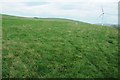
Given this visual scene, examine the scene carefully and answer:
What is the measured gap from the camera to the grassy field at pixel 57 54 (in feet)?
67.4

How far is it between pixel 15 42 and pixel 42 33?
4908mm

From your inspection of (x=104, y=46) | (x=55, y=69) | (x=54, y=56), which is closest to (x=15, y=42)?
(x=54, y=56)

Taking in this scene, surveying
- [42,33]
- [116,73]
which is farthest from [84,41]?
[116,73]

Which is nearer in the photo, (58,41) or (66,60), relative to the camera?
(66,60)

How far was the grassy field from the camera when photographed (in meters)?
20.6

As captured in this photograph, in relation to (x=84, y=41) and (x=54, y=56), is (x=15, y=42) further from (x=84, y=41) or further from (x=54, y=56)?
(x=84, y=41)

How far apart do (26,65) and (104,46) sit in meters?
9.17

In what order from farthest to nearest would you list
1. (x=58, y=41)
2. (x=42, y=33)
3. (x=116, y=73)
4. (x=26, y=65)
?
1. (x=42, y=33)
2. (x=58, y=41)
3. (x=116, y=73)
4. (x=26, y=65)

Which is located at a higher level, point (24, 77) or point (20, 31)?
point (20, 31)

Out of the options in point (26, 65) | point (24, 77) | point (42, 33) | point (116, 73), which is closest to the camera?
point (24, 77)

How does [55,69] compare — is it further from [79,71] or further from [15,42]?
[15,42]

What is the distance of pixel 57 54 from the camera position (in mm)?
23453

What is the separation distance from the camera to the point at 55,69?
2098 cm

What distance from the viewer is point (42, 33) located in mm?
29406
